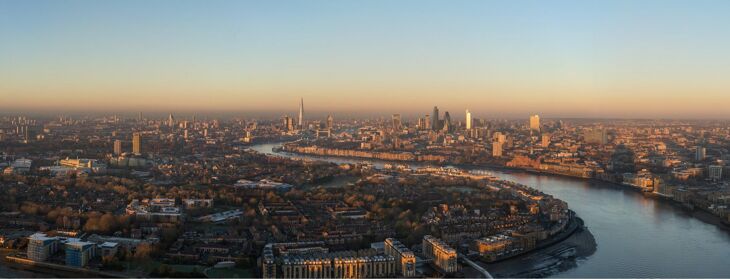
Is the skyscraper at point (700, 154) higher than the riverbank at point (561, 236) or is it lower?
higher

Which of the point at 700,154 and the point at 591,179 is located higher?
the point at 700,154

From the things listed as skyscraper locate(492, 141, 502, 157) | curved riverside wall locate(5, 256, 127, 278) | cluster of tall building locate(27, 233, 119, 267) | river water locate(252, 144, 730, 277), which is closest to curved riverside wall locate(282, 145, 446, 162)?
skyscraper locate(492, 141, 502, 157)

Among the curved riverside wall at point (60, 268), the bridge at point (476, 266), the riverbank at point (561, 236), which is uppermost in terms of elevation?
the riverbank at point (561, 236)

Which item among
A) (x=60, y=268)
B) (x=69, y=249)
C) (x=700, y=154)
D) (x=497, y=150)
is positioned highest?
(x=700, y=154)

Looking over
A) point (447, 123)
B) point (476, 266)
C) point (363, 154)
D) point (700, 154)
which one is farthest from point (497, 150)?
point (476, 266)

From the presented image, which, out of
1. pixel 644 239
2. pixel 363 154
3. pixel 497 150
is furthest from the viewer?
pixel 363 154

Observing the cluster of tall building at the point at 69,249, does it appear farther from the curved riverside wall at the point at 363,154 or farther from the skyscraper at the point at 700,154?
the skyscraper at the point at 700,154

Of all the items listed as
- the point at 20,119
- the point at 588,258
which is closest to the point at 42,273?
the point at 588,258

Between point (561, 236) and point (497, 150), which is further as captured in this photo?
point (497, 150)

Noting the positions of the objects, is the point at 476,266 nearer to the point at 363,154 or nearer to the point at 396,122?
the point at 363,154

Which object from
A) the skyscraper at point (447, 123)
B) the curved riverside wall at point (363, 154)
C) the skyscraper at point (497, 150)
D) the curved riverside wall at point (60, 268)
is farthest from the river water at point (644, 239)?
the skyscraper at point (447, 123)
